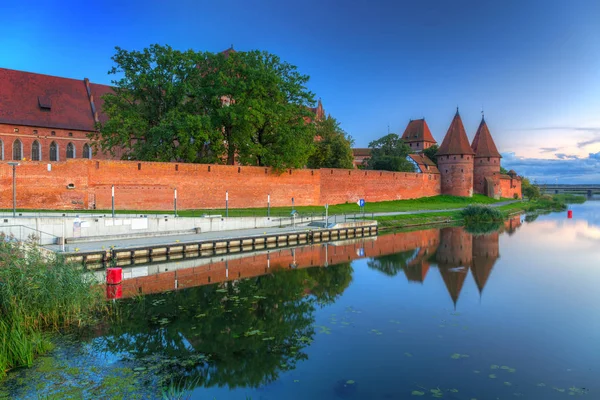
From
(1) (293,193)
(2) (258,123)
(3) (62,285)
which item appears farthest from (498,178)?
(3) (62,285)

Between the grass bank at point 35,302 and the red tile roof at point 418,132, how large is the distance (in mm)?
56559

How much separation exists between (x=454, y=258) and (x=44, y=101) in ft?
96.6

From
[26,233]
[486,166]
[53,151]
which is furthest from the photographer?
[486,166]

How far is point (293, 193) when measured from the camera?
29.3m

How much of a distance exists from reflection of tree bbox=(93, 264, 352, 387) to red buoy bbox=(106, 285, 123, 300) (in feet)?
1.84

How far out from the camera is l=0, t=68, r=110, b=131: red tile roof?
30.2m

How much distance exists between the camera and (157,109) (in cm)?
2523

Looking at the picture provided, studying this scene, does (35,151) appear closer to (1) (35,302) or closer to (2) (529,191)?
(1) (35,302)

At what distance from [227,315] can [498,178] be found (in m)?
46.3

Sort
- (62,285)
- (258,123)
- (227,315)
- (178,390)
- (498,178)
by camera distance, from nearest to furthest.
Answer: (178,390), (62,285), (227,315), (258,123), (498,178)

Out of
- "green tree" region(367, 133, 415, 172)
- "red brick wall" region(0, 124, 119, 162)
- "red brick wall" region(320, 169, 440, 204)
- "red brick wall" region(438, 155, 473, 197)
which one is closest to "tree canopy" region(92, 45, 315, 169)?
"red brick wall" region(320, 169, 440, 204)

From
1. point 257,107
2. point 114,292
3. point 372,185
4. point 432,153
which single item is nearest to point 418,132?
point 432,153

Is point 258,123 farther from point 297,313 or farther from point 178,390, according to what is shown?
point 178,390

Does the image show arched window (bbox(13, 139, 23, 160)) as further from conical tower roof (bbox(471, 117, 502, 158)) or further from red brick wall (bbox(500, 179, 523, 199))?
red brick wall (bbox(500, 179, 523, 199))
